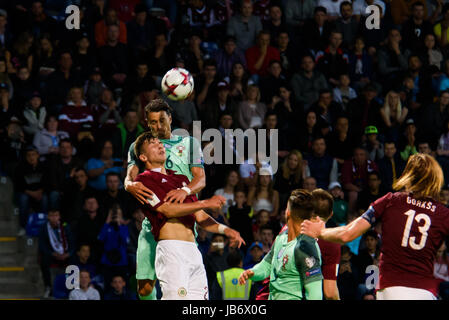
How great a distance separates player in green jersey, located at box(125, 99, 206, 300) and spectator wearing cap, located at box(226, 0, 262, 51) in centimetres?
859

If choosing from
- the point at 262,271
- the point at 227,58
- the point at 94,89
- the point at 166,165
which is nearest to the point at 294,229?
the point at 262,271

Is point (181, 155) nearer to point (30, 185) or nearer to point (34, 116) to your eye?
point (30, 185)

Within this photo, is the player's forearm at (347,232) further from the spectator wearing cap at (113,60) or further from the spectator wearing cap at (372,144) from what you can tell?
the spectator wearing cap at (113,60)

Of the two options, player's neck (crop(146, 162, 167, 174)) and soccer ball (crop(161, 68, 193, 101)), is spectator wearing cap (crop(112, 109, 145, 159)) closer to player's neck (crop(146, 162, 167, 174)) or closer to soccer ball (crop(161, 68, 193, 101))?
soccer ball (crop(161, 68, 193, 101))

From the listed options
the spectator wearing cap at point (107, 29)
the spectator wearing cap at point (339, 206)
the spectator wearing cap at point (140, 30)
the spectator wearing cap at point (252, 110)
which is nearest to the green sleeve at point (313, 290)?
the spectator wearing cap at point (339, 206)

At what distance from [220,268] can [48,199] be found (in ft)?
9.86

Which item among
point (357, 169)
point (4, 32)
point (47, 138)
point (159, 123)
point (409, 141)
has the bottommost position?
point (357, 169)

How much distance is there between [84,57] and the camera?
15.5 metres

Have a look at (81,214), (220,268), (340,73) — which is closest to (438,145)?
(340,73)

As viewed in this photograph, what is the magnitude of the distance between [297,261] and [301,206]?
0.46 metres

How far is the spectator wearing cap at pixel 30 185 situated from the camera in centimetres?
1315

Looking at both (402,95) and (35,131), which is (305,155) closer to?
(402,95)

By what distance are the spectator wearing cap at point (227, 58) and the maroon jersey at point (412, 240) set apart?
9.78 metres

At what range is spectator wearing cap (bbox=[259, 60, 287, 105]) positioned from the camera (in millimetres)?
15359
